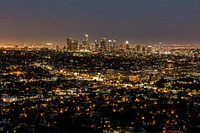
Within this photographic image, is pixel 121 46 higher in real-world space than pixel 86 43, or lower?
lower

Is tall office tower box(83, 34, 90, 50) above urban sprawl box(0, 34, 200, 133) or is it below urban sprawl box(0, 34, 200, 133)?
above

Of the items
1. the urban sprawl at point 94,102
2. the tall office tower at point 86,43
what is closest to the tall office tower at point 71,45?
the tall office tower at point 86,43

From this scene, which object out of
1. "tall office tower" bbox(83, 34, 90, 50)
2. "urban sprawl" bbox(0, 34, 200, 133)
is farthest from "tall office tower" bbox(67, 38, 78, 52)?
"urban sprawl" bbox(0, 34, 200, 133)

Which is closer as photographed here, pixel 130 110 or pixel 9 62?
pixel 130 110

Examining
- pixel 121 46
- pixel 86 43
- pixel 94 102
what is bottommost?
pixel 94 102

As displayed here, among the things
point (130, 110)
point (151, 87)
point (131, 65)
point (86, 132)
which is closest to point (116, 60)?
point (131, 65)

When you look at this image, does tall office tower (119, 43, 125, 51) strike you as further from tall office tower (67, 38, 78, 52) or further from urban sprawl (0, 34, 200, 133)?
urban sprawl (0, 34, 200, 133)

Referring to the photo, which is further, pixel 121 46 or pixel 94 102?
pixel 121 46

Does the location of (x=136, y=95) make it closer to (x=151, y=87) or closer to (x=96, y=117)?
(x=151, y=87)

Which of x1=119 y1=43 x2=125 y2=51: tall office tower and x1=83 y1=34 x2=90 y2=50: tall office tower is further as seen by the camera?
x1=119 y1=43 x2=125 y2=51: tall office tower

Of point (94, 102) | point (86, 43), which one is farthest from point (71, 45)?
point (94, 102)

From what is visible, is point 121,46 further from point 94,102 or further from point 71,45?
point 94,102
